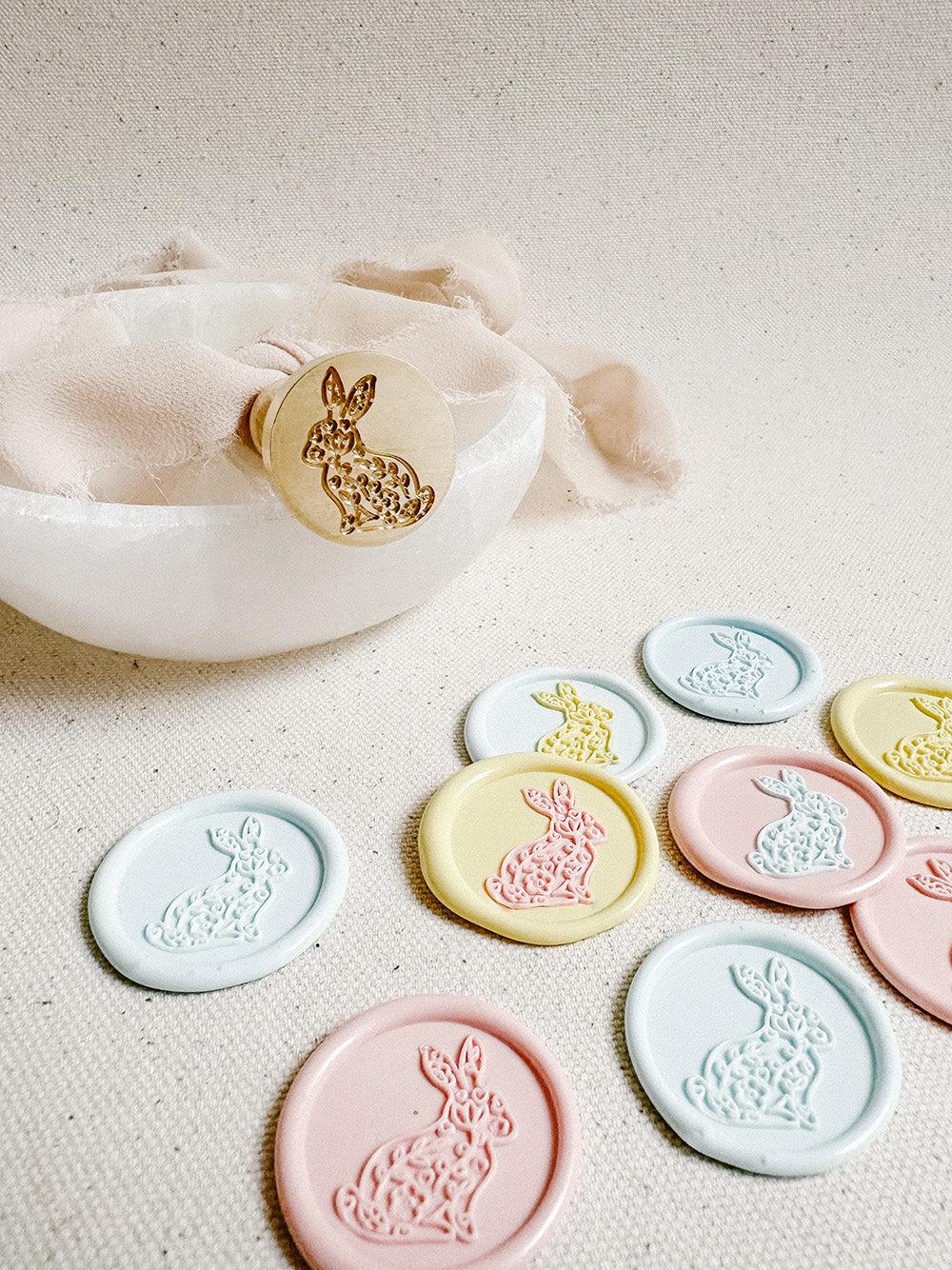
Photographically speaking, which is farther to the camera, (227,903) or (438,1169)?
(227,903)

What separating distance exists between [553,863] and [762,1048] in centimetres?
14

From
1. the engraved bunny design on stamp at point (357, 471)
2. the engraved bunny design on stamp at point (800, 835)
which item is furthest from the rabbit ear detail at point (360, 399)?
the engraved bunny design on stamp at point (800, 835)

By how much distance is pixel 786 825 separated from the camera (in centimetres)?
60

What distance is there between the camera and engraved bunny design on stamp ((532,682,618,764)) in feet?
2.16

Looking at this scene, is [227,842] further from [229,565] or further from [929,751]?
[929,751]

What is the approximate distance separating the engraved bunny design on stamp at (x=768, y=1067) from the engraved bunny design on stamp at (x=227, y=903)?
0.23 metres

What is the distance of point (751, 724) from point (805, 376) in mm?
641

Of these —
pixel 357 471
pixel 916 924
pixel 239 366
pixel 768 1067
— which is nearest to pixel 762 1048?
pixel 768 1067

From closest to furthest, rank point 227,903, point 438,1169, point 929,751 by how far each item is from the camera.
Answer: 1. point 438,1169
2. point 227,903
3. point 929,751

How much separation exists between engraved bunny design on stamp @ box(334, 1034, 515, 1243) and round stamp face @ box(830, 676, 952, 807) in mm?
315

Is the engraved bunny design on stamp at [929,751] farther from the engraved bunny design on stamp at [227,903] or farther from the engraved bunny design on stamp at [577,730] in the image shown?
the engraved bunny design on stamp at [227,903]

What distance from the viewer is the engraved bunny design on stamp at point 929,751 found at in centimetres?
65

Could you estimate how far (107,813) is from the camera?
0.61m

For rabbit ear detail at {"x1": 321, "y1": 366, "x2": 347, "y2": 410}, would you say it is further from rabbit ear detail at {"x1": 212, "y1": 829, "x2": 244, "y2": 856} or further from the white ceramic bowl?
rabbit ear detail at {"x1": 212, "y1": 829, "x2": 244, "y2": 856}
